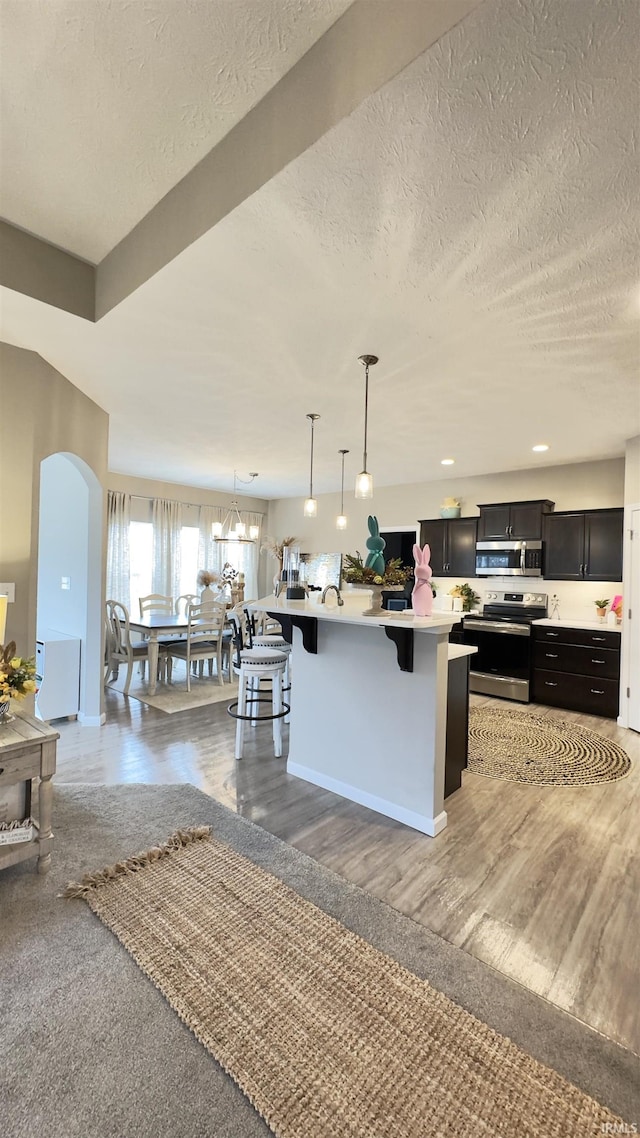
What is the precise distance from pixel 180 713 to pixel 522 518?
441cm

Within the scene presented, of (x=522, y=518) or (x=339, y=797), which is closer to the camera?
(x=339, y=797)

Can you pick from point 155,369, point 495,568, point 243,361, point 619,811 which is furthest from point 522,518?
A: point 155,369

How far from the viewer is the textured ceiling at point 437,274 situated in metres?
1.26

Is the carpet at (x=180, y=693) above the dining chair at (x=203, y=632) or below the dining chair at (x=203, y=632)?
below

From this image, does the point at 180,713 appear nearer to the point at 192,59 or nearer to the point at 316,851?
the point at 316,851

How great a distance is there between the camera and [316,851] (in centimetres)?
236

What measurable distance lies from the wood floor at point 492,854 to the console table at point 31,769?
22.3 inches

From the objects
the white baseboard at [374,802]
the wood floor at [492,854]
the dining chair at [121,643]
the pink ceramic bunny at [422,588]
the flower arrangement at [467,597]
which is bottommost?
the wood floor at [492,854]

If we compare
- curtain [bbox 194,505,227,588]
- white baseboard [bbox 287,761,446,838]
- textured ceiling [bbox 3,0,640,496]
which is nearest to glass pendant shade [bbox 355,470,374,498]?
textured ceiling [bbox 3,0,640,496]

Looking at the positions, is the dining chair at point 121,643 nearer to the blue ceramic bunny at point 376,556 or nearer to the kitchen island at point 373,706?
the kitchen island at point 373,706

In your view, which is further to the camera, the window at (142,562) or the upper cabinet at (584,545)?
the window at (142,562)

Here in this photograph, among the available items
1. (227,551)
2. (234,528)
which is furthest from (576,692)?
(227,551)

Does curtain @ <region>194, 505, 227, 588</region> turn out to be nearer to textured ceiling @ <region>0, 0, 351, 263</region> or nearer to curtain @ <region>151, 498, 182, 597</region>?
→ curtain @ <region>151, 498, 182, 597</region>

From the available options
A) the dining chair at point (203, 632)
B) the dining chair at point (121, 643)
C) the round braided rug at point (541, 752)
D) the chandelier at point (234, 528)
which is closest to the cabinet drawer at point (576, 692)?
the round braided rug at point (541, 752)
